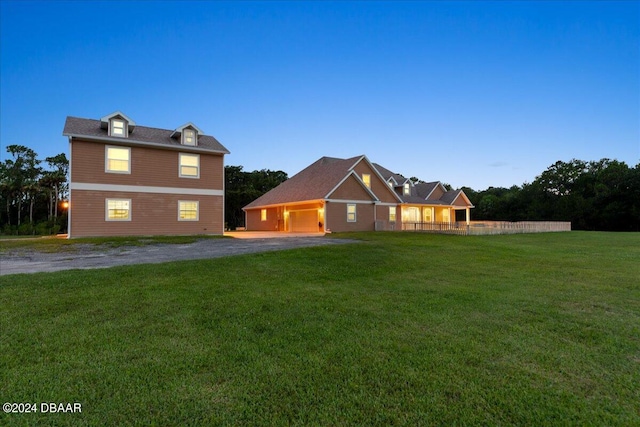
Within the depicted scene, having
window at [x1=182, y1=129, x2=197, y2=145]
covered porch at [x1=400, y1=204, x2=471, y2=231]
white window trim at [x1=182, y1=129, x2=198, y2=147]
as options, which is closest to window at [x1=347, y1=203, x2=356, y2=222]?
covered porch at [x1=400, y1=204, x2=471, y2=231]

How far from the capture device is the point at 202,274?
292 inches

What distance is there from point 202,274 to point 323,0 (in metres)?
18.7

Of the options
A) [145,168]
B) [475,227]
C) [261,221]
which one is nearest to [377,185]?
[475,227]

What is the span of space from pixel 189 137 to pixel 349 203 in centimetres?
1285

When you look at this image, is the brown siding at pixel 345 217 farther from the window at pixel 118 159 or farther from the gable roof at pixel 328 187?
the window at pixel 118 159

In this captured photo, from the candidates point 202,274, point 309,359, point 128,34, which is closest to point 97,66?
point 128,34

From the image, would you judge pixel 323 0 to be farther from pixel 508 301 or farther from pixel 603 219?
pixel 603 219

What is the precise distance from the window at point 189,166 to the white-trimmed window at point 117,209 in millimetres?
3476

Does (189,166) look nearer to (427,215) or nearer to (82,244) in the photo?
(82,244)

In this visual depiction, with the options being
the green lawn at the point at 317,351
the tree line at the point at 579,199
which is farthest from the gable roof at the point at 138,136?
the tree line at the point at 579,199

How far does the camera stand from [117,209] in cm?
1780

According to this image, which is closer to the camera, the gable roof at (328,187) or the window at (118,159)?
the window at (118,159)

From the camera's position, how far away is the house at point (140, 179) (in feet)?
55.9

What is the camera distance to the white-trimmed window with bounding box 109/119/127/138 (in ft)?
58.3
